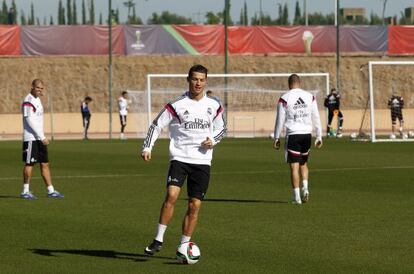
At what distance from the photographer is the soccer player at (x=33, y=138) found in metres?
20.0

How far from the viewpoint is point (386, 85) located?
263 feet

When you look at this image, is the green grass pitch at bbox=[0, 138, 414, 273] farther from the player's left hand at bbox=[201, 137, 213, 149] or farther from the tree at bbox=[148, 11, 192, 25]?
the tree at bbox=[148, 11, 192, 25]

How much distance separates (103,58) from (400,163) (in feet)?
173

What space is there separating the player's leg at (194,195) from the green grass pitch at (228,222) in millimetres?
363

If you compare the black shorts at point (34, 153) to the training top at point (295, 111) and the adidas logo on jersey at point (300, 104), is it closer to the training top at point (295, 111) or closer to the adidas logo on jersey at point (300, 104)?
the training top at point (295, 111)

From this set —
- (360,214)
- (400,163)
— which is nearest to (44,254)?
(360,214)

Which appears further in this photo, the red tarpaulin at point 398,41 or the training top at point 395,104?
the red tarpaulin at point 398,41

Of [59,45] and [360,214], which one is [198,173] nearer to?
[360,214]

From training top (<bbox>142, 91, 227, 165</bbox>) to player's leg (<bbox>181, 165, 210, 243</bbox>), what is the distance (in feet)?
0.33

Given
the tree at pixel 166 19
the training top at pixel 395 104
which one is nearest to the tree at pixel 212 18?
the tree at pixel 166 19

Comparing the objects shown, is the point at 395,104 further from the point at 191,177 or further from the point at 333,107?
the point at 191,177

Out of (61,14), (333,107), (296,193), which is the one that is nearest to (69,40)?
(333,107)

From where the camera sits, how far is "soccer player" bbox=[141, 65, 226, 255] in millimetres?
12805

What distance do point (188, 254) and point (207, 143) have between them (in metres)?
1.21
